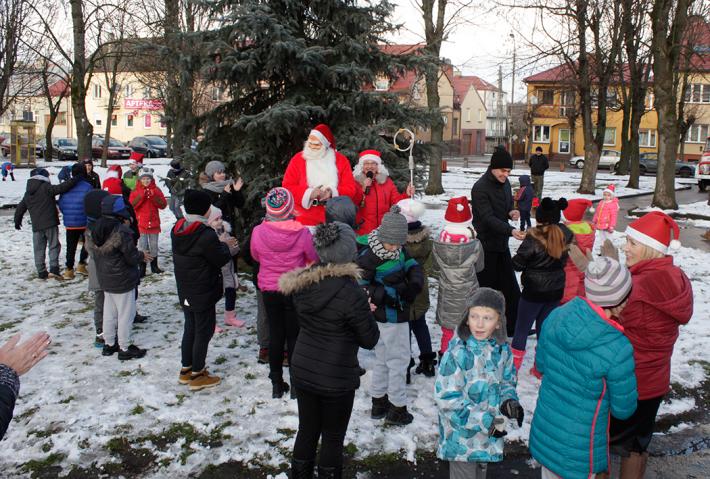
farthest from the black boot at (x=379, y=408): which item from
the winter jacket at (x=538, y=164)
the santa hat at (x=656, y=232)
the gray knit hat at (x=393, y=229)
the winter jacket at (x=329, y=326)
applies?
the winter jacket at (x=538, y=164)

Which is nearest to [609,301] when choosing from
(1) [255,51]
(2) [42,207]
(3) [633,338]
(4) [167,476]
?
(3) [633,338]

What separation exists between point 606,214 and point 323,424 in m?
8.98

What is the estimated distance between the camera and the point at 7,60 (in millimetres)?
17281

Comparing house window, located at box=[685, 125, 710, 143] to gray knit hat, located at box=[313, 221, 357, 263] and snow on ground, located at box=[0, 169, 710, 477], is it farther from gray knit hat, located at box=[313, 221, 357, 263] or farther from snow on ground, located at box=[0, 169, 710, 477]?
gray knit hat, located at box=[313, 221, 357, 263]

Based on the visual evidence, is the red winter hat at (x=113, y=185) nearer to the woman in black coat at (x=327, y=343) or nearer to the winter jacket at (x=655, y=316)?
the woman in black coat at (x=327, y=343)

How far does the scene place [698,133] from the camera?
2109 inches

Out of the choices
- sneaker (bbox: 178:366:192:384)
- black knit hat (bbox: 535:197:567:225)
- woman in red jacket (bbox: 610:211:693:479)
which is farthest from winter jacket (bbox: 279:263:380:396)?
black knit hat (bbox: 535:197:567:225)

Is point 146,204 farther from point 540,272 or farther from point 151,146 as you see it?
point 151,146

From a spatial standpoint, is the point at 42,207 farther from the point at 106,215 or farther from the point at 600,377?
the point at 600,377

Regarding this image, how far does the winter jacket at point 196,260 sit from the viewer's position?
500 cm

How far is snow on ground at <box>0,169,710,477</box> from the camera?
4.24 m

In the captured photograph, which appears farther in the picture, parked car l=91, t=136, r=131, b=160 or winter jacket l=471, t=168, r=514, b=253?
parked car l=91, t=136, r=131, b=160

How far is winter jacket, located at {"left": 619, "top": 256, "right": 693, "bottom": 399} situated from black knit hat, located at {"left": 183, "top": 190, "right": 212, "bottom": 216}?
135 inches

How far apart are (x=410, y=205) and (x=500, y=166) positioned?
4.71 feet
